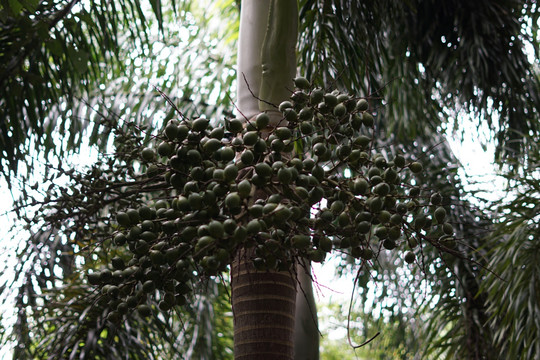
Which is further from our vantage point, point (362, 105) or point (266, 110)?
point (266, 110)

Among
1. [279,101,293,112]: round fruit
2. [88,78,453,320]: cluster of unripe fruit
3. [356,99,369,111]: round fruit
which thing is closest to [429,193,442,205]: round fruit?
[88,78,453,320]: cluster of unripe fruit

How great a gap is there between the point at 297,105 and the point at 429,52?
7.90 ft

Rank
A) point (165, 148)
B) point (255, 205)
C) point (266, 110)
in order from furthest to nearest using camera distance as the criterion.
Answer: point (266, 110) → point (165, 148) → point (255, 205)

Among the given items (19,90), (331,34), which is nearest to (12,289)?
(19,90)

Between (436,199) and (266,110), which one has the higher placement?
(266,110)

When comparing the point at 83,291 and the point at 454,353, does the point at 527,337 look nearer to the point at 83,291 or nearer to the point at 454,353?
the point at 454,353

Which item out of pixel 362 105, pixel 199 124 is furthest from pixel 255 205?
pixel 362 105

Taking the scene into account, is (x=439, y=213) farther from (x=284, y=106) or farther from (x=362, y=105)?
(x=284, y=106)

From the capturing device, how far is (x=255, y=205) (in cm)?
99

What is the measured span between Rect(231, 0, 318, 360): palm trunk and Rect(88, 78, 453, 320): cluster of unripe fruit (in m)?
0.09

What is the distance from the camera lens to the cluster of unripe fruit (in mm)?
998

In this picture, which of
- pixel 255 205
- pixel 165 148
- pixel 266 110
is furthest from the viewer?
pixel 266 110

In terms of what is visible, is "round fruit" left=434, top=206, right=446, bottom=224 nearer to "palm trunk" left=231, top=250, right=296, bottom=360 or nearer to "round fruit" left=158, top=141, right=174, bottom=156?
"palm trunk" left=231, top=250, right=296, bottom=360

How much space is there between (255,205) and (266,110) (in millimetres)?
357
